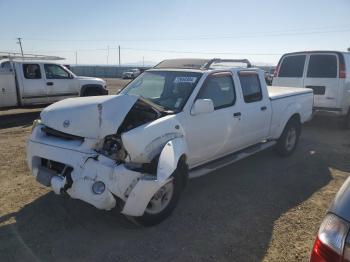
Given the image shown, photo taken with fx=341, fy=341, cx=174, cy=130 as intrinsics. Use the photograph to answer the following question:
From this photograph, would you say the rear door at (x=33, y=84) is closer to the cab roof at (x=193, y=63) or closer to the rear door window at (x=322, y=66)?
the cab roof at (x=193, y=63)

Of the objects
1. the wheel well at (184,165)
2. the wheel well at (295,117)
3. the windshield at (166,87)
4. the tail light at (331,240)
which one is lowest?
the wheel well at (184,165)

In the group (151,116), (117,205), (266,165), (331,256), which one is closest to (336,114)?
(266,165)

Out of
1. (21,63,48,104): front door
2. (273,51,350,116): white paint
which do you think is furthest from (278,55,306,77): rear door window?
(21,63,48,104): front door

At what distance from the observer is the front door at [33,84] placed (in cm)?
1138

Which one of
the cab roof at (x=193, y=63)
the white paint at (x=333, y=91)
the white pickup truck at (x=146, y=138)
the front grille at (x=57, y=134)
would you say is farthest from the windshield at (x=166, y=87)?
the white paint at (x=333, y=91)

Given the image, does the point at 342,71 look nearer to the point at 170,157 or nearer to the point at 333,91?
the point at 333,91

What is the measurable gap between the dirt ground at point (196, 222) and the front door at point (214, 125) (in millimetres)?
568

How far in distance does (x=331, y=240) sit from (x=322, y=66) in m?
8.46

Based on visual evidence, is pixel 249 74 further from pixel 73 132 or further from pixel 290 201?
pixel 73 132

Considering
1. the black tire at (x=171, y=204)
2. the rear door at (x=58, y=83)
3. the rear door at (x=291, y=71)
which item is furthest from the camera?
the rear door at (x=58, y=83)

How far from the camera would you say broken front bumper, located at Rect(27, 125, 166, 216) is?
3.33 m

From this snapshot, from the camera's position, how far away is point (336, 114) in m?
9.15

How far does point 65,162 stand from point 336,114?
7.85 metres

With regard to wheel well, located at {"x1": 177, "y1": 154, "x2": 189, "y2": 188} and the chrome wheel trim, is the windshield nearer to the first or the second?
wheel well, located at {"x1": 177, "y1": 154, "x2": 189, "y2": 188}
